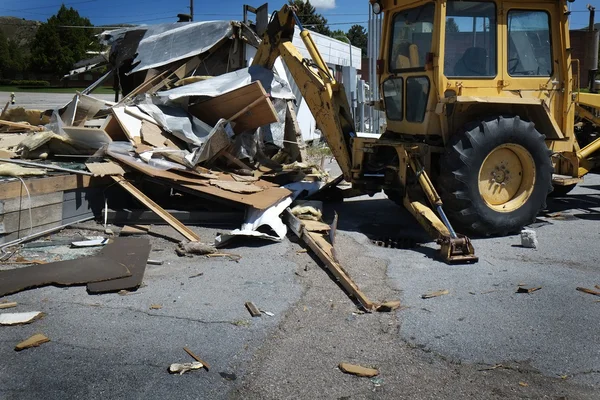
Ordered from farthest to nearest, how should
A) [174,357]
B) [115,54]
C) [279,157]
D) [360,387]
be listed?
[115,54]
[279,157]
[174,357]
[360,387]

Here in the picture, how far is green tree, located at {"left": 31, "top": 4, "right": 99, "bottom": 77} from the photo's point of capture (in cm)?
6212

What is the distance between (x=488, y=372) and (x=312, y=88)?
5.18 metres

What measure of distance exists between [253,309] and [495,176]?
13.0 feet

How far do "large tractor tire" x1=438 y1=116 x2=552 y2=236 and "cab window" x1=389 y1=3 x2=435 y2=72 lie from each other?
3.86 feet

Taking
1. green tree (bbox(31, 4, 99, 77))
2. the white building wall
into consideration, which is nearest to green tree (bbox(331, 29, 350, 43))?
the white building wall

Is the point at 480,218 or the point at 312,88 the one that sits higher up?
the point at 312,88

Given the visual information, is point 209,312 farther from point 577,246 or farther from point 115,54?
point 115,54

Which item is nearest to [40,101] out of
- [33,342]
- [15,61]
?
[33,342]

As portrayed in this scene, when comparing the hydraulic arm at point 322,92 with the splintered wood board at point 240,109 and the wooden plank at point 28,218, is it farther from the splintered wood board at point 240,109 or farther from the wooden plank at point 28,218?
the wooden plank at point 28,218

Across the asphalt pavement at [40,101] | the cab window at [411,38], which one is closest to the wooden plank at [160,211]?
the cab window at [411,38]

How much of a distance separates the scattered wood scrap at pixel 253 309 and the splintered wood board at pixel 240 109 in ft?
14.1

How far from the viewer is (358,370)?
12.3 feet

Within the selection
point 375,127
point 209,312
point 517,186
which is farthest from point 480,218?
point 375,127

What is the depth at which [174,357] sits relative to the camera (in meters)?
3.86
